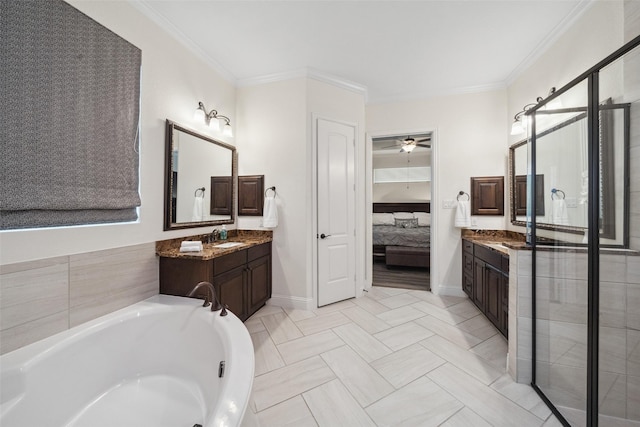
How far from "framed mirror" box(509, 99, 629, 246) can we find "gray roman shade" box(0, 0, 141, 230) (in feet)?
9.68

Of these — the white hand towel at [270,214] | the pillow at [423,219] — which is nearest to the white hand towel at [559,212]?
the white hand towel at [270,214]

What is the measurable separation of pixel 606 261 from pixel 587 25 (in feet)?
6.49

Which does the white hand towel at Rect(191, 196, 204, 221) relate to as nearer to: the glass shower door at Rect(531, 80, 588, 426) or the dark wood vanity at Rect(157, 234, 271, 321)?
the dark wood vanity at Rect(157, 234, 271, 321)

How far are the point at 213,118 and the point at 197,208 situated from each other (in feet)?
3.28

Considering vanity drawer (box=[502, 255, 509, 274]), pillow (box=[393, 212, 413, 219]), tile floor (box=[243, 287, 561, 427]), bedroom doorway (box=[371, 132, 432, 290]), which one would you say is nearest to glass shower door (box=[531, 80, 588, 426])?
tile floor (box=[243, 287, 561, 427])

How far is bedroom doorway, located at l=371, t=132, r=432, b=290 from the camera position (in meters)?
4.12

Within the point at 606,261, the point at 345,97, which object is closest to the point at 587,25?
the point at 606,261

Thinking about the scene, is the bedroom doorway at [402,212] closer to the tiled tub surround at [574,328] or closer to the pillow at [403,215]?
the pillow at [403,215]

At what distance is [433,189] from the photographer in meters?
3.23

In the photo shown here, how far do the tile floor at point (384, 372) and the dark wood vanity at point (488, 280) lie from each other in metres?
0.17

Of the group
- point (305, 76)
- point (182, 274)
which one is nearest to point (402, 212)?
point (305, 76)

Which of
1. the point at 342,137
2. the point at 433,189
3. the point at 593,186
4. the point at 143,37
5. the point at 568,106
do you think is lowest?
the point at 593,186

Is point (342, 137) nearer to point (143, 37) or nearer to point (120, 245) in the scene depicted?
point (143, 37)

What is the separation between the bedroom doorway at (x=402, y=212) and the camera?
4.12 m
